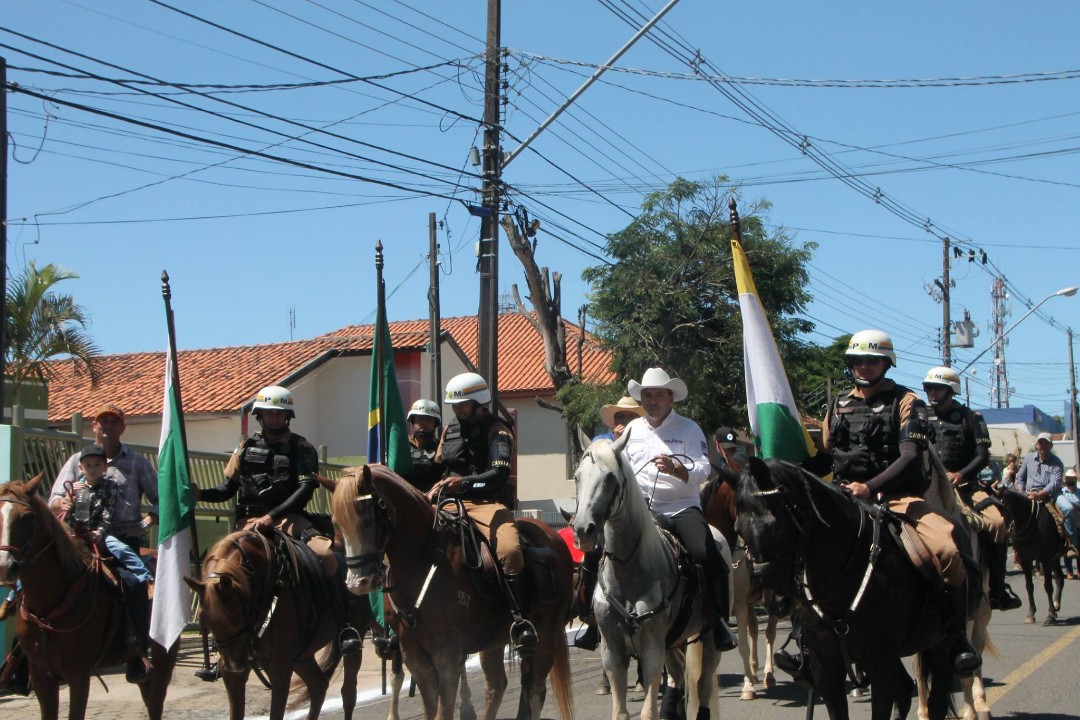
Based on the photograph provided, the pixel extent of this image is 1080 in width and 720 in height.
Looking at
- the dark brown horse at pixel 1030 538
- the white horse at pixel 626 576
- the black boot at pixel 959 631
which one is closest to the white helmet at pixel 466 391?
the white horse at pixel 626 576

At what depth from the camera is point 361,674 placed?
501 inches

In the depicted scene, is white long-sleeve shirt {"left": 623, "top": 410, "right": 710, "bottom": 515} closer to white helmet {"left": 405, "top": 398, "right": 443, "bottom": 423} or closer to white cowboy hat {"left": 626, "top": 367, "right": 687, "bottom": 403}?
white cowboy hat {"left": 626, "top": 367, "right": 687, "bottom": 403}

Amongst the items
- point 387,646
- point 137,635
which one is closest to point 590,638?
point 387,646

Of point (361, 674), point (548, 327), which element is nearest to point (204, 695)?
point (361, 674)

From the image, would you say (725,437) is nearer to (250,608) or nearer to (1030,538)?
(250,608)

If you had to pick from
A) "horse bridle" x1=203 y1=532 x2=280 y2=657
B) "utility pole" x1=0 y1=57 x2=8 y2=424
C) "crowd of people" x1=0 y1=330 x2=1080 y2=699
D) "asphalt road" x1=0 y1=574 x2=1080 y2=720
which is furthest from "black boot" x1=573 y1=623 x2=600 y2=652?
"utility pole" x1=0 y1=57 x2=8 y2=424

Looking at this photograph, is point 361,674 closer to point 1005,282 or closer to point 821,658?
point 821,658

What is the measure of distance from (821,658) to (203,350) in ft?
107

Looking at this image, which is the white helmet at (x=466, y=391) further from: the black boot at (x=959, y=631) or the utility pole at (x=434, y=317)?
the utility pole at (x=434, y=317)

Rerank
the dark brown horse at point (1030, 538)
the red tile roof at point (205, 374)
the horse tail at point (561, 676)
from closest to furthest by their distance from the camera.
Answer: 1. the horse tail at point (561, 676)
2. the dark brown horse at point (1030, 538)
3. the red tile roof at point (205, 374)

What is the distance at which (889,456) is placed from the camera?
762 centimetres

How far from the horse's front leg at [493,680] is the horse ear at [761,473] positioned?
9.30 ft

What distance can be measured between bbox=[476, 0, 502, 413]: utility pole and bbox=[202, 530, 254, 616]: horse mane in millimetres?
9260

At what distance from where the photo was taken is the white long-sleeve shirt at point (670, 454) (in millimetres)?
8266
